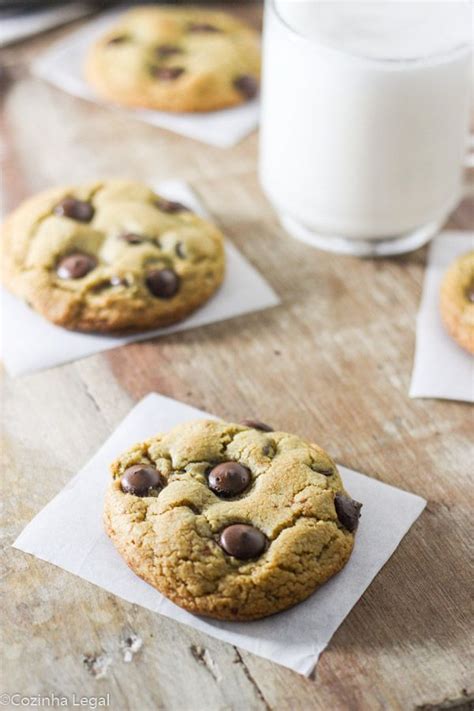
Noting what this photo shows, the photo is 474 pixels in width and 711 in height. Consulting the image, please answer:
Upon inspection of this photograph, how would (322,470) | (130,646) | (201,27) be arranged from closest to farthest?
(130,646) < (322,470) < (201,27)

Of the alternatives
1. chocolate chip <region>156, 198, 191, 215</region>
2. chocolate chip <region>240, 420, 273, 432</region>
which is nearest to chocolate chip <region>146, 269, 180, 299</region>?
chocolate chip <region>156, 198, 191, 215</region>

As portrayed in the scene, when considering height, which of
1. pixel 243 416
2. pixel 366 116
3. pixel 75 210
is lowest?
pixel 243 416

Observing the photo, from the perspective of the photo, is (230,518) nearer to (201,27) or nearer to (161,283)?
(161,283)

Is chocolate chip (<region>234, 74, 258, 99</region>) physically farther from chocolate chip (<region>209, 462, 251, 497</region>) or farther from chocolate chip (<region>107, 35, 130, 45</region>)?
chocolate chip (<region>209, 462, 251, 497</region>)

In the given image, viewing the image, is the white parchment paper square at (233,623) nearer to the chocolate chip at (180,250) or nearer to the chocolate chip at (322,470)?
the chocolate chip at (322,470)

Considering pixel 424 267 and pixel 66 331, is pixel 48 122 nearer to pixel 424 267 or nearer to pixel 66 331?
pixel 66 331

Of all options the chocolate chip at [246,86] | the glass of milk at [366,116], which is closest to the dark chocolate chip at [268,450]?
the glass of milk at [366,116]

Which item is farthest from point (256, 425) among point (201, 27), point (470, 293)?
point (201, 27)
